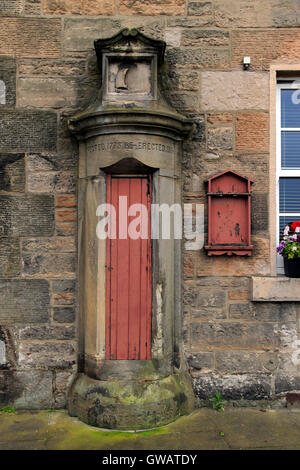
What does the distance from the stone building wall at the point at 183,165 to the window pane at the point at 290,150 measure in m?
0.27

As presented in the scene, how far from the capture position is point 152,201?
3500 mm

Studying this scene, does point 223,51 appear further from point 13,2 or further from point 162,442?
point 162,442

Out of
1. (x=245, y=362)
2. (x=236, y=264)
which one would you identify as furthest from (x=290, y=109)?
(x=245, y=362)

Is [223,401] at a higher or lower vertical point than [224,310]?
lower

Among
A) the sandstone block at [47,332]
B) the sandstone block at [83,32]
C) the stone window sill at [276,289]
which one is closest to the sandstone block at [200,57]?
the sandstone block at [83,32]

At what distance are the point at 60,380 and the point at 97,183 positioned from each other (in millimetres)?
1853

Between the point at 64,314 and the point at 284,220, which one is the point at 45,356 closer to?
the point at 64,314

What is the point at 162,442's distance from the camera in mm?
2951

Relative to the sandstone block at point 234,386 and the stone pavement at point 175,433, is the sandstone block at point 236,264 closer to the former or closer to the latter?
the sandstone block at point 234,386

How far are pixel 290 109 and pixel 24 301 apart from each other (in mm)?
3217

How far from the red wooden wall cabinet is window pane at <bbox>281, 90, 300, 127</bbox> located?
814mm
